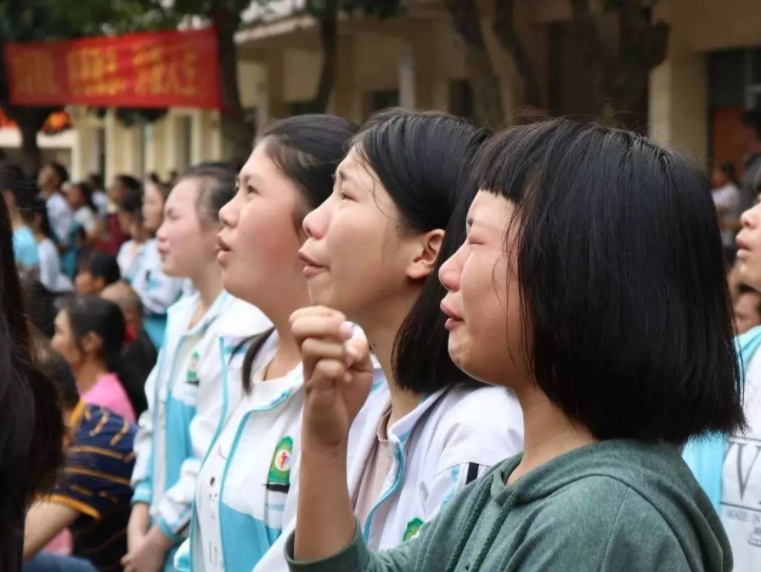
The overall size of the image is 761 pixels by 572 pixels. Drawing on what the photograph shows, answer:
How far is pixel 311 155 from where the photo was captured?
121 inches

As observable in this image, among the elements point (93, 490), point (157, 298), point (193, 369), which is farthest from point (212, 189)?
point (157, 298)

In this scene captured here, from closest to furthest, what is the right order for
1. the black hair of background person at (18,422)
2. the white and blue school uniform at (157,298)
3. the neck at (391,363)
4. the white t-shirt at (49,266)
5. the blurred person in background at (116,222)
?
the black hair of background person at (18,422)
the neck at (391,363)
the white and blue school uniform at (157,298)
the white t-shirt at (49,266)
the blurred person in background at (116,222)

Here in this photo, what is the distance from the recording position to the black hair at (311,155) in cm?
307

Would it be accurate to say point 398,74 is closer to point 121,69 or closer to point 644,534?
point 121,69

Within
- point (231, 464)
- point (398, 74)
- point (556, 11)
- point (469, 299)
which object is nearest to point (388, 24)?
point (398, 74)

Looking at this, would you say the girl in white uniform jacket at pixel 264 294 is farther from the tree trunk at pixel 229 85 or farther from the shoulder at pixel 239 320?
the tree trunk at pixel 229 85

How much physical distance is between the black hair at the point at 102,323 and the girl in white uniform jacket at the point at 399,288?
314cm

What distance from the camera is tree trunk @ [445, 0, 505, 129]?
336 inches

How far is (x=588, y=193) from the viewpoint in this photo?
5.58ft

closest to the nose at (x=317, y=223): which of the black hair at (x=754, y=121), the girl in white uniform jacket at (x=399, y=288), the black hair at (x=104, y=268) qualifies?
the girl in white uniform jacket at (x=399, y=288)

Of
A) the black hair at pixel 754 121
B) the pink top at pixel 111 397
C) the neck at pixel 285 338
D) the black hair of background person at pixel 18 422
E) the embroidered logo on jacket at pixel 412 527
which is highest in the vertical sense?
the black hair of background person at pixel 18 422

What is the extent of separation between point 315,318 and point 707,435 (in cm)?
52

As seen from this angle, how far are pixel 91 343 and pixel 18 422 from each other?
12.1 ft

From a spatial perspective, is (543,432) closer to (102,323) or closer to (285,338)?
(285,338)
